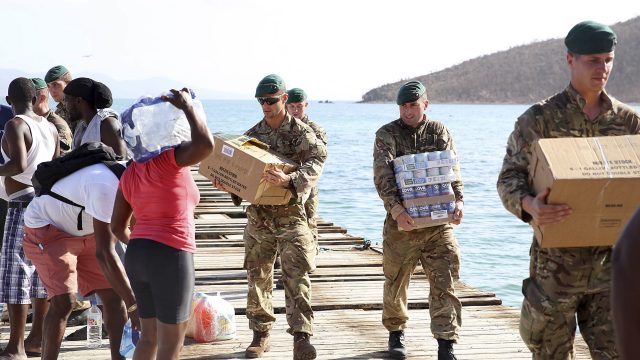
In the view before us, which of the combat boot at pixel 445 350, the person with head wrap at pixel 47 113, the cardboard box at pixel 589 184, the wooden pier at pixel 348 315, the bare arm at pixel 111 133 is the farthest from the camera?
the person with head wrap at pixel 47 113

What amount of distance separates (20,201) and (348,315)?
3.12 metres

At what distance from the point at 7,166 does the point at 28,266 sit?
70cm

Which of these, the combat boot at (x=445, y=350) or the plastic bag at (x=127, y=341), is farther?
the combat boot at (x=445, y=350)

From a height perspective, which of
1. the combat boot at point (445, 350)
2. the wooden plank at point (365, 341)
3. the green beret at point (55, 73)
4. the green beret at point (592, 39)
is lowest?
the wooden plank at point (365, 341)

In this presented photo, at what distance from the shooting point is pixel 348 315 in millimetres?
8734

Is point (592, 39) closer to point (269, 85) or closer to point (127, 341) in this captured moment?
point (269, 85)

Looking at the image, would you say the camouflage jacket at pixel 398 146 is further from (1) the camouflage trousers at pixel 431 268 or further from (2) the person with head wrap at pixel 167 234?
(2) the person with head wrap at pixel 167 234

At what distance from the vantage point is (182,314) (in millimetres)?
4820

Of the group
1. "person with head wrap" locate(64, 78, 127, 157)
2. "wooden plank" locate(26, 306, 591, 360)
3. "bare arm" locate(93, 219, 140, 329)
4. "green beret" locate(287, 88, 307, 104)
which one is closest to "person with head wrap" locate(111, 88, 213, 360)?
"bare arm" locate(93, 219, 140, 329)

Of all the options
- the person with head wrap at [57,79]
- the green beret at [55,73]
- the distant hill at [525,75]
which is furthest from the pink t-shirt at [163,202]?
the distant hill at [525,75]

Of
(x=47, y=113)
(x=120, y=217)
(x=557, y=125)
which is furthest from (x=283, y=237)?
(x=557, y=125)

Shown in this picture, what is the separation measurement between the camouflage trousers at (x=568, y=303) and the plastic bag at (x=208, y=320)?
134 inches

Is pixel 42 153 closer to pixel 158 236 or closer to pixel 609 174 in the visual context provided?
pixel 158 236

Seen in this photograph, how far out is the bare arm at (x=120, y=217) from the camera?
16.6 feet
